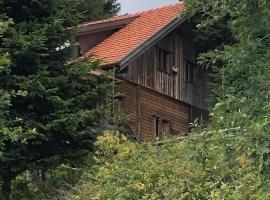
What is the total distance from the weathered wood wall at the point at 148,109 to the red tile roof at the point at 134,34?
3.55 ft

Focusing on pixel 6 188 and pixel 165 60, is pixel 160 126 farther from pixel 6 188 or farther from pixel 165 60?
pixel 6 188

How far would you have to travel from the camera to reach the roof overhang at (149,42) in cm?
2064

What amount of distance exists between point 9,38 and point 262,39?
16.4ft

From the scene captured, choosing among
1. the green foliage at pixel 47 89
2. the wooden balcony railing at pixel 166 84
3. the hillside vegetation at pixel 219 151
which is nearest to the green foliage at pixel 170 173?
the hillside vegetation at pixel 219 151

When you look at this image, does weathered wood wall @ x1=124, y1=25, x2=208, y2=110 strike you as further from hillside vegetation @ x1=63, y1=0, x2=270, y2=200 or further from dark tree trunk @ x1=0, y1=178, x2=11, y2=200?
hillside vegetation @ x1=63, y1=0, x2=270, y2=200

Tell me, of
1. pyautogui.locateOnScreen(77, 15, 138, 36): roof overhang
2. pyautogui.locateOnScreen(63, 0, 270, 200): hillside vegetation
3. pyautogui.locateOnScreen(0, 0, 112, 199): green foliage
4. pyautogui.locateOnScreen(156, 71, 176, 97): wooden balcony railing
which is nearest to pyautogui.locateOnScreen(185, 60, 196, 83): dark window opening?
pyautogui.locateOnScreen(156, 71, 176, 97): wooden balcony railing

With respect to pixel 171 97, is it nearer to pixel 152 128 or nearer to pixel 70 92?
pixel 152 128

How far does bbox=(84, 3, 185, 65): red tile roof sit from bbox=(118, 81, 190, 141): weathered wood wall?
42.6 inches

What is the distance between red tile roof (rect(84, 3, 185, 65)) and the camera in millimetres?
21203

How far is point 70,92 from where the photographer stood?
1212 cm

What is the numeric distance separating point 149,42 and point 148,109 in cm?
246

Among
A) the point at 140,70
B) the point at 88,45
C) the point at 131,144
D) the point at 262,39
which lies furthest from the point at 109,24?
the point at 262,39

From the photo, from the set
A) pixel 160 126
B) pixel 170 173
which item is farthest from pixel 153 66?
pixel 170 173

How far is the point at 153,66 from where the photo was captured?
2311 cm
